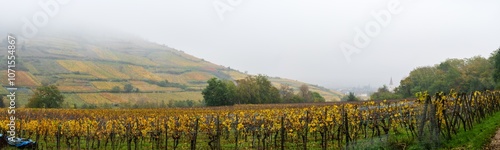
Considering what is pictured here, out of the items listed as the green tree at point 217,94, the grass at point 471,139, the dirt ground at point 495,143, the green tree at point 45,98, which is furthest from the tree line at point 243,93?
the dirt ground at point 495,143

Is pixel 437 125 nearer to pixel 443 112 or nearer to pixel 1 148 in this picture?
pixel 443 112

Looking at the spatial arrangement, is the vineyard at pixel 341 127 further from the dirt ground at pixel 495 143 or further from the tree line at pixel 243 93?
the tree line at pixel 243 93

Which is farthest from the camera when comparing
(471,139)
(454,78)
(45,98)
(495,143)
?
(454,78)

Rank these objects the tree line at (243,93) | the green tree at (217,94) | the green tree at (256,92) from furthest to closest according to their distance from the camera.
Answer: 1. the green tree at (256,92)
2. the tree line at (243,93)
3. the green tree at (217,94)

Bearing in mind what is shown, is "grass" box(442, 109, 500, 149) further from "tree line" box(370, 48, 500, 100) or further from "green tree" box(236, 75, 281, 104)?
"green tree" box(236, 75, 281, 104)

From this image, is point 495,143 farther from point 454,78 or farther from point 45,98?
point 454,78

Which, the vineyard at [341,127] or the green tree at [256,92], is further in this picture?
the green tree at [256,92]

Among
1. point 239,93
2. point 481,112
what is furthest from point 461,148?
point 239,93

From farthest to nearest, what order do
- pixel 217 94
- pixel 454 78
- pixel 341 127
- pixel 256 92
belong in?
pixel 256 92
pixel 217 94
pixel 454 78
pixel 341 127

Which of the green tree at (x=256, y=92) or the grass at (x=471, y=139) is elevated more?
the green tree at (x=256, y=92)

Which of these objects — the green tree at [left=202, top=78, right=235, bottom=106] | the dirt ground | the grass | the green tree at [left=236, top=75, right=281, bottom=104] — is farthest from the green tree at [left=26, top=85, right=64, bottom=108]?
the dirt ground

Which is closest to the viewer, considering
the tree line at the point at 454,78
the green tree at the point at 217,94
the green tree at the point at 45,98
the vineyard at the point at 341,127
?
the vineyard at the point at 341,127

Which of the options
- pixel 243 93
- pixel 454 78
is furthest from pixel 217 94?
pixel 454 78

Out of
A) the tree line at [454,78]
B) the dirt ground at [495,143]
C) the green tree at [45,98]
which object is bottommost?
the dirt ground at [495,143]
